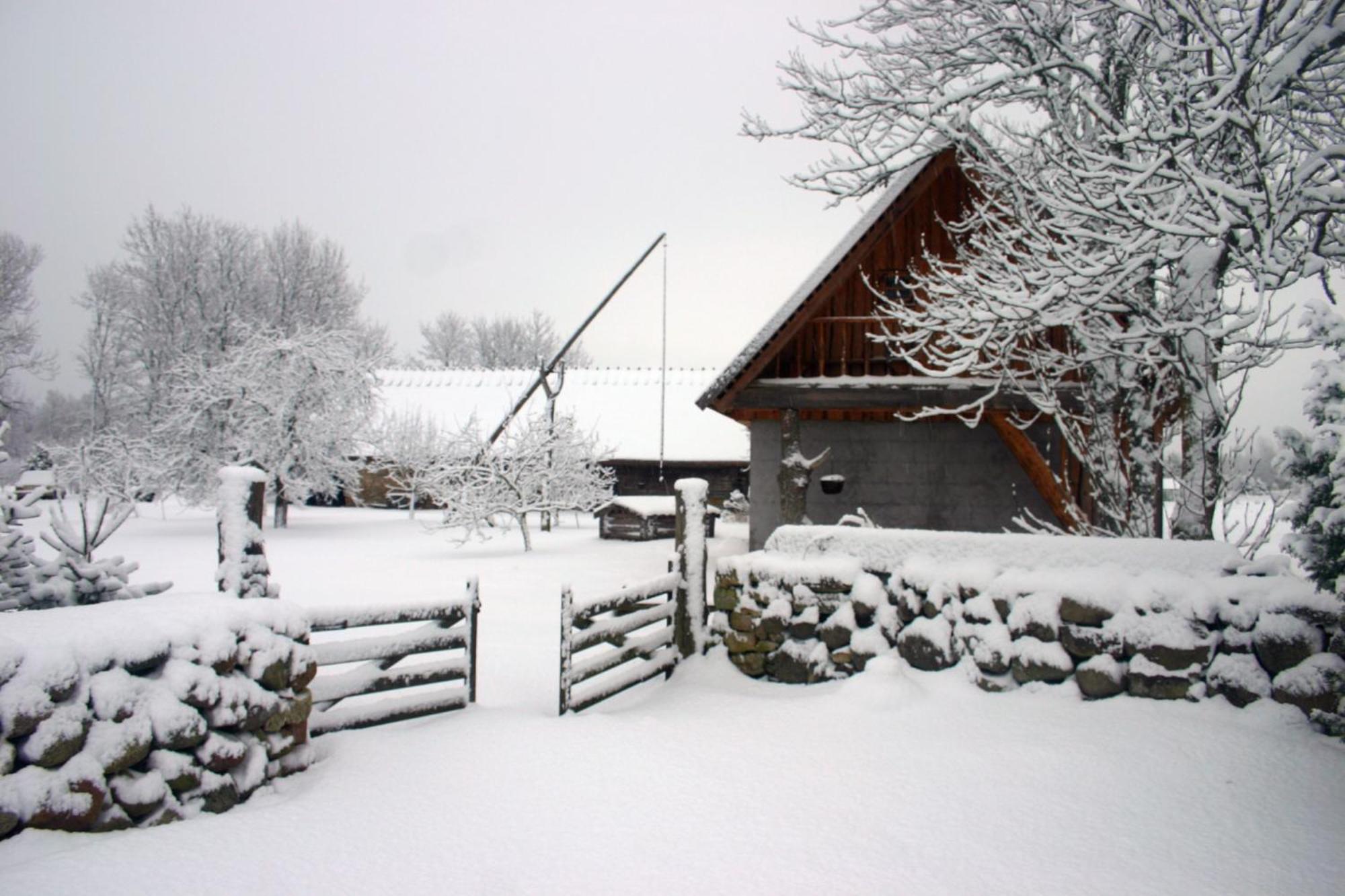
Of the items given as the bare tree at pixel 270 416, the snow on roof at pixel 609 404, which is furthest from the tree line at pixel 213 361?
the snow on roof at pixel 609 404

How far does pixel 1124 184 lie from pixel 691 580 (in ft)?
14.7

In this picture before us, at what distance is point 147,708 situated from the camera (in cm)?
346

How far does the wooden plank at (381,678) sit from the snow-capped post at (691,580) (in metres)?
1.95

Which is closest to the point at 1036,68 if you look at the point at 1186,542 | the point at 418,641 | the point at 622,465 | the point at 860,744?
the point at 1186,542

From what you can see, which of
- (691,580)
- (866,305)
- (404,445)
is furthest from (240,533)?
(404,445)

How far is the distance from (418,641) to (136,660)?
1828mm

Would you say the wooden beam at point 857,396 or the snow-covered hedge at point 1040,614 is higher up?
the wooden beam at point 857,396

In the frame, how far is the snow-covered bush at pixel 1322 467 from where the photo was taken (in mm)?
4074

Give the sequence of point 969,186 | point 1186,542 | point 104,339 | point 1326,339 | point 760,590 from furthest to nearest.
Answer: point 104,339 < point 969,186 < point 760,590 < point 1186,542 < point 1326,339

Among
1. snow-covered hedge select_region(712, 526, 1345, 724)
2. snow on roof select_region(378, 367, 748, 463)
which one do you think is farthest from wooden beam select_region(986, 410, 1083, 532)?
snow on roof select_region(378, 367, 748, 463)

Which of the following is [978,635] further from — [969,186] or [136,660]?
[969,186]

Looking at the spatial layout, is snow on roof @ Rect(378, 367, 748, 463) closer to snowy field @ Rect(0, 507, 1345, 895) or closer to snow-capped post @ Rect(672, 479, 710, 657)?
snow-capped post @ Rect(672, 479, 710, 657)

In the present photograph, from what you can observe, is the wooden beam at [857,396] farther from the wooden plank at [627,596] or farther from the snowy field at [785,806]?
the snowy field at [785,806]

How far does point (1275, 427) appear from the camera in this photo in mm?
4492
